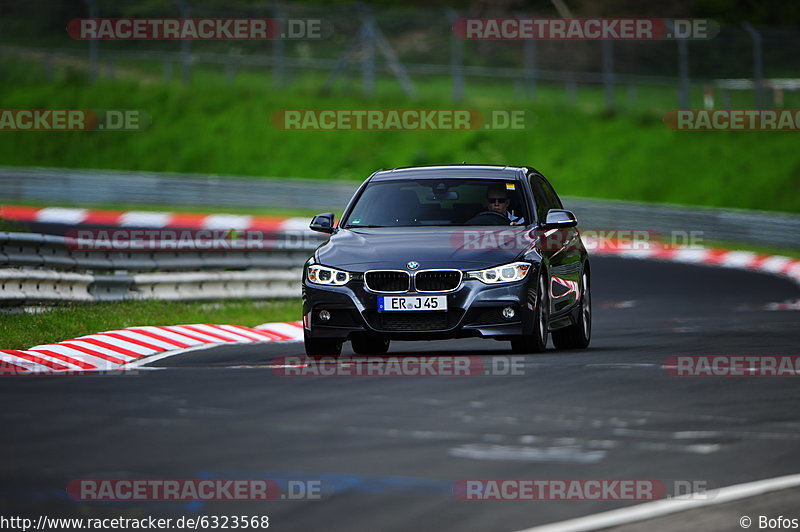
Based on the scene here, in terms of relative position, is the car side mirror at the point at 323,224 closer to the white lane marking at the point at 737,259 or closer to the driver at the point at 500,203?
the driver at the point at 500,203

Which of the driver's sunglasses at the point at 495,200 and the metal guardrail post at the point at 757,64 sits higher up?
the metal guardrail post at the point at 757,64

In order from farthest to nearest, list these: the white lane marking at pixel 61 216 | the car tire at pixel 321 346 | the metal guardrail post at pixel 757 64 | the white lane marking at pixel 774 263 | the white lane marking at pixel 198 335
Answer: the metal guardrail post at pixel 757 64 < the white lane marking at pixel 61 216 < the white lane marking at pixel 774 263 < the white lane marking at pixel 198 335 < the car tire at pixel 321 346

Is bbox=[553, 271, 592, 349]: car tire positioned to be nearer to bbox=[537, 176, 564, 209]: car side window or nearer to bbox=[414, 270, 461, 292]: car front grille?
bbox=[537, 176, 564, 209]: car side window

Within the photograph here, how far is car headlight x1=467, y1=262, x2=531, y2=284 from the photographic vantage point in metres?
13.1

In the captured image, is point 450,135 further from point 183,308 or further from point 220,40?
point 183,308

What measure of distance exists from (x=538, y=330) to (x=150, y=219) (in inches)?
1028

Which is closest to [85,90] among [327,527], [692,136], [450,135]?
[450,135]

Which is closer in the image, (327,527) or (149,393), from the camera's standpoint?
(327,527)

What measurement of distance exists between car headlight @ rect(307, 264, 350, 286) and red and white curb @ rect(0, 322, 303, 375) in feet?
4.91

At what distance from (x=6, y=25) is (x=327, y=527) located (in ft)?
142

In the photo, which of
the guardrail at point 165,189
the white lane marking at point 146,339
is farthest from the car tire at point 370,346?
the guardrail at point 165,189

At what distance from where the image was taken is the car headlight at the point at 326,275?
522 inches

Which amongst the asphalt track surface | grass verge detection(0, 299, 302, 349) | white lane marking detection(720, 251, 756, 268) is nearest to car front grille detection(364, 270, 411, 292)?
the asphalt track surface

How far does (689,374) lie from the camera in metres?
12.4
